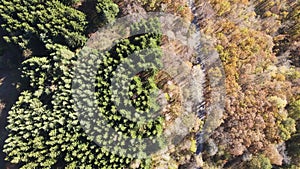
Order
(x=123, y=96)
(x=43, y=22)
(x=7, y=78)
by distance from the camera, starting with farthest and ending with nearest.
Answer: (x=7, y=78)
(x=43, y=22)
(x=123, y=96)

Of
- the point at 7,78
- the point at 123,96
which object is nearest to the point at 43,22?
the point at 7,78

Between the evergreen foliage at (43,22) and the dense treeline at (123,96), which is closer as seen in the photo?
the dense treeline at (123,96)

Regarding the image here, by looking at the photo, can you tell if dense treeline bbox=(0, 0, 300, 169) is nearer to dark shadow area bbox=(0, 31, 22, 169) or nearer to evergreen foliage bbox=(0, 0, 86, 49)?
evergreen foliage bbox=(0, 0, 86, 49)

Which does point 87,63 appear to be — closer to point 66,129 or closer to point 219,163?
point 66,129

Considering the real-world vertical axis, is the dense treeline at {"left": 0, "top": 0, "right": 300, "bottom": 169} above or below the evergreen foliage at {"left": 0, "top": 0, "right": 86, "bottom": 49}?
below

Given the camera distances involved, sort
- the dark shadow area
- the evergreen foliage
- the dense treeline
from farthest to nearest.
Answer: the dark shadow area → the evergreen foliage → the dense treeline

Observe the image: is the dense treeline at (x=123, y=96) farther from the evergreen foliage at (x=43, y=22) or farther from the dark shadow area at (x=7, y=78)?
the dark shadow area at (x=7, y=78)

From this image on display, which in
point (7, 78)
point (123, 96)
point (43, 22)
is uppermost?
point (43, 22)

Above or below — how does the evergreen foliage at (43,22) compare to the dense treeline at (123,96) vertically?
above

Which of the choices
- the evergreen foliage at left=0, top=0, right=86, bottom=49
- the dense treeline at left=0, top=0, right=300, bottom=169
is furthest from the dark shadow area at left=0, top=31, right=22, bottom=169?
the evergreen foliage at left=0, top=0, right=86, bottom=49

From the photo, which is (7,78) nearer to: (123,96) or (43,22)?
(43,22)

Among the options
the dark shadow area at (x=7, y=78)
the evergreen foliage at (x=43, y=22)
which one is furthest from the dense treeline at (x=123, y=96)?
the dark shadow area at (x=7, y=78)
